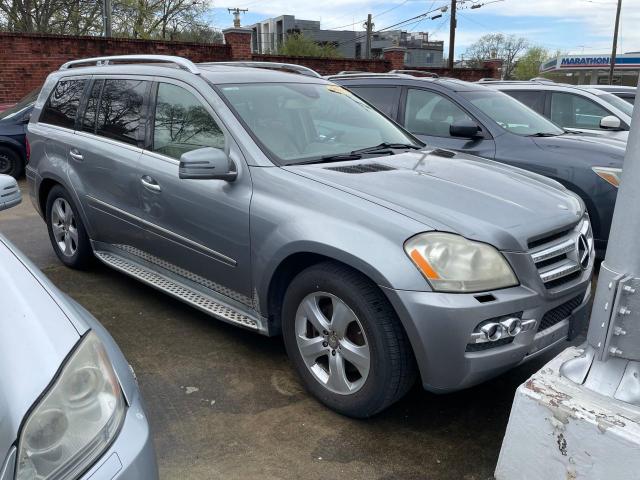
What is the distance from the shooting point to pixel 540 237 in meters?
2.64

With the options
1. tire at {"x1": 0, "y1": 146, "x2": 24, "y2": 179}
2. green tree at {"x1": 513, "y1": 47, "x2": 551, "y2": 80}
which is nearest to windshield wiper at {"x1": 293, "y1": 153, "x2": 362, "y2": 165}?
tire at {"x1": 0, "y1": 146, "x2": 24, "y2": 179}

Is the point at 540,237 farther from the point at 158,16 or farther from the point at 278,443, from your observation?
the point at 158,16

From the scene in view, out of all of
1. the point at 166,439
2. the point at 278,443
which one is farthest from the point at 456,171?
the point at 166,439

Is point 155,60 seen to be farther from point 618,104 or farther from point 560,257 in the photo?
point 618,104

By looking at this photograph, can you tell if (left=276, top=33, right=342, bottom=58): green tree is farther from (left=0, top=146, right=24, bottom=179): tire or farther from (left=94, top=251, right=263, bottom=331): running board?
(left=94, top=251, right=263, bottom=331): running board

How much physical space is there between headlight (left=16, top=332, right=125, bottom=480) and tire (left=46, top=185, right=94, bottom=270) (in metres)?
3.26

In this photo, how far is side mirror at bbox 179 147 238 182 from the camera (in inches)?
118

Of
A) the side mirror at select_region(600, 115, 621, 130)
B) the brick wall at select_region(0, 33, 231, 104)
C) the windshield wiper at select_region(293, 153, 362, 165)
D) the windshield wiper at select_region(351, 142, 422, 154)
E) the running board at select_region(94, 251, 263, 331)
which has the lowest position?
the running board at select_region(94, 251, 263, 331)

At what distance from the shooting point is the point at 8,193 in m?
2.81

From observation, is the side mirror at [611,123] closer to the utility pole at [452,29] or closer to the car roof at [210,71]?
the car roof at [210,71]

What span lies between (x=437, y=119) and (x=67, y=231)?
361 cm

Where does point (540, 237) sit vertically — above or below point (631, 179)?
below

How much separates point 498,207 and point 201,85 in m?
1.93

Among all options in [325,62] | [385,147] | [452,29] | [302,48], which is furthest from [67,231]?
[302,48]
